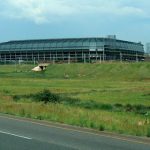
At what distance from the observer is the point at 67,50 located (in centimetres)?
15138

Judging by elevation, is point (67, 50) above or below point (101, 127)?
above

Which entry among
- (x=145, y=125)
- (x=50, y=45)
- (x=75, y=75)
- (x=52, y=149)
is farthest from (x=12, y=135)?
(x=50, y=45)

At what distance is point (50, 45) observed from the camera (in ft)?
507

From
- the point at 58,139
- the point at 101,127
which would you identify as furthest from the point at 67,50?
the point at 58,139

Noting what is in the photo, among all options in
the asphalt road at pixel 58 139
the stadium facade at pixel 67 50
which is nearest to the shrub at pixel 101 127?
the asphalt road at pixel 58 139

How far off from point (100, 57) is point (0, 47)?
3894 centimetres

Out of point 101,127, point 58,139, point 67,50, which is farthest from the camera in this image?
point 67,50

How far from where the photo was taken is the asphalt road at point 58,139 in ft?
44.9

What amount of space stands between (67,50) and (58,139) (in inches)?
5367

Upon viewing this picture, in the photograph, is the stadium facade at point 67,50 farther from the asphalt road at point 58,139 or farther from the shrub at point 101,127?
the shrub at point 101,127

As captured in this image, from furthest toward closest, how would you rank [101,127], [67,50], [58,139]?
1. [67,50]
2. [101,127]
3. [58,139]

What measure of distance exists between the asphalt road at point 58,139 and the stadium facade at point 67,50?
124902 mm

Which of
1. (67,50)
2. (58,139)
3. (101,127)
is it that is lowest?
(58,139)

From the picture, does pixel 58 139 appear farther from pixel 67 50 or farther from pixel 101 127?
pixel 67 50
